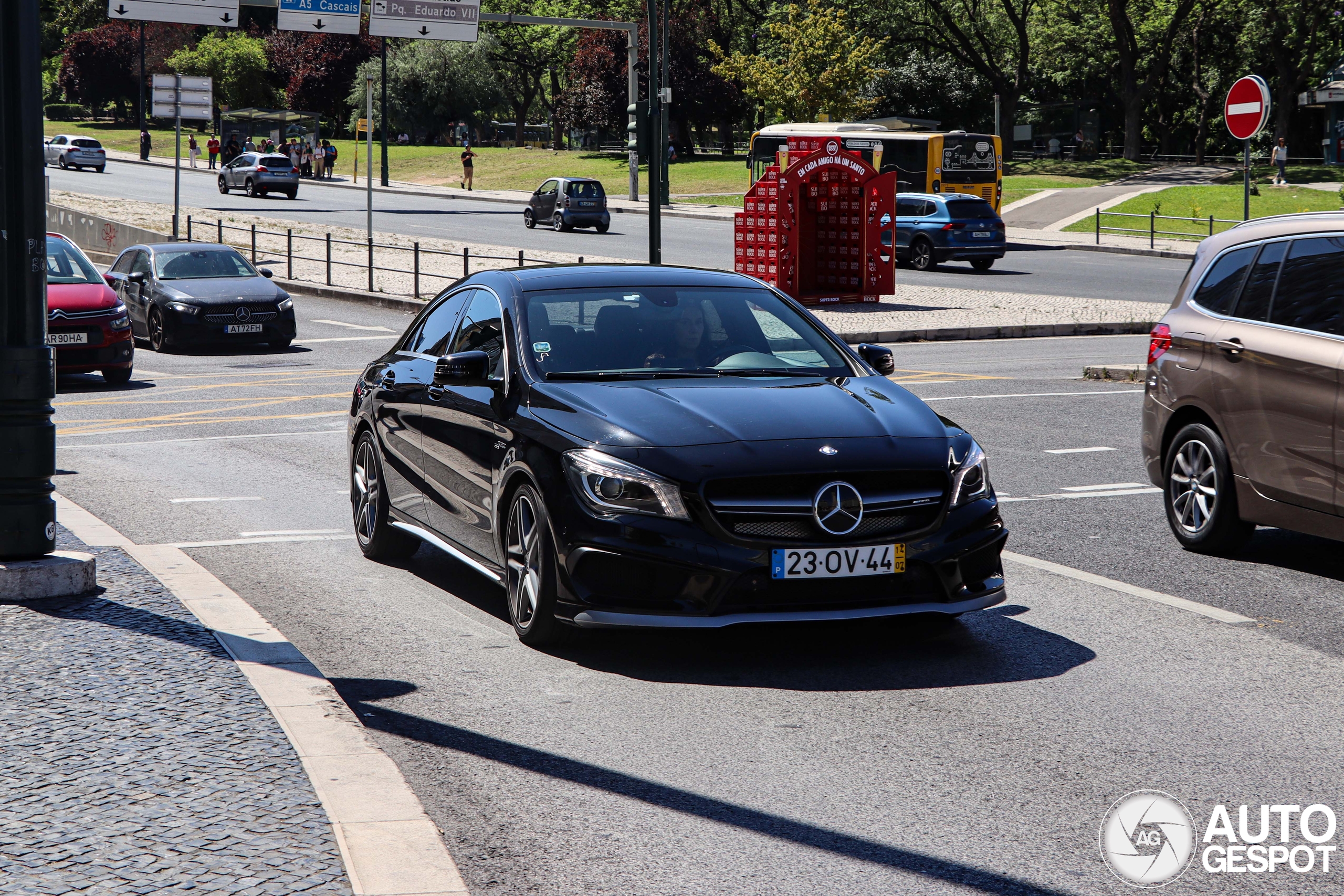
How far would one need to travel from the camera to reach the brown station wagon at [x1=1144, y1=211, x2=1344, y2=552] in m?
7.52

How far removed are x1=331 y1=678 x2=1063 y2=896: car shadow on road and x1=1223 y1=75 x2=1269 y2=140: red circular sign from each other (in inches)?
417

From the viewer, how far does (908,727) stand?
536 centimetres

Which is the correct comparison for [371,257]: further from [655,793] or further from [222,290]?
[655,793]

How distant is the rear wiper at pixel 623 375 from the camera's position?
22.4 ft

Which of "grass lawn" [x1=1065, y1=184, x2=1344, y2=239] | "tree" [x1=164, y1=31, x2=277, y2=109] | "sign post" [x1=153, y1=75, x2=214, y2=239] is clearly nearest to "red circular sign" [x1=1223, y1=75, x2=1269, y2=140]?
"sign post" [x1=153, y1=75, x2=214, y2=239]

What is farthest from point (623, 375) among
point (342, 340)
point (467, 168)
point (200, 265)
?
point (467, 168)

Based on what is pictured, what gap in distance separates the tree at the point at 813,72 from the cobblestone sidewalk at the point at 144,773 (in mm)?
55628

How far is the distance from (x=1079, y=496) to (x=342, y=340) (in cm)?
1517

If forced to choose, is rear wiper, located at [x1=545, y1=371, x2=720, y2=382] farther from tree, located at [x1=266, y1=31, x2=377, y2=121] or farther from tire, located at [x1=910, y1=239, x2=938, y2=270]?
tree, located at [x1=266, y1=31, x2=377, y2=121]

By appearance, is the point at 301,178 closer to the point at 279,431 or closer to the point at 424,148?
the point at 424,148

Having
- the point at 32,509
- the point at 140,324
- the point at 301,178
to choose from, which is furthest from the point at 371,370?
the point at 301,178

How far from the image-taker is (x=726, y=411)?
249 inches

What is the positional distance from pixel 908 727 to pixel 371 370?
4.36 m

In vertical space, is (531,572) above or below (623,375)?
below
